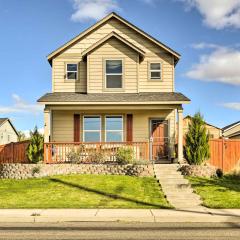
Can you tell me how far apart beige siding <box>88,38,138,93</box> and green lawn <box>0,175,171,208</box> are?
683cm

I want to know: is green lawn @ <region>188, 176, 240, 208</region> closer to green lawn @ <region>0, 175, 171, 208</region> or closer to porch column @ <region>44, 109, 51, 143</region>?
green lawn @ <region>0, 175, 171, 208</region>

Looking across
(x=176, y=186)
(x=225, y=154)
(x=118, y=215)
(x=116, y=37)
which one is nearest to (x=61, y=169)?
(x=176, y=186)

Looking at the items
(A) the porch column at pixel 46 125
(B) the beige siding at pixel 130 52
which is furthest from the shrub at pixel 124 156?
(B) the beige siding at pixel 130 52

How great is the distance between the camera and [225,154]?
2503 centimetres

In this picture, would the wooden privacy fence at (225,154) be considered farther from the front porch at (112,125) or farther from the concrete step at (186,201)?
the concrete step at (186,201)

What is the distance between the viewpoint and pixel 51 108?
23500 millimetres

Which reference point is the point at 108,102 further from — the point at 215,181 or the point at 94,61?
the point at 215,181

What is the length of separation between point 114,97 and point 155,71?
3.50 metres

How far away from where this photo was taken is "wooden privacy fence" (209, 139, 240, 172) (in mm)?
24469

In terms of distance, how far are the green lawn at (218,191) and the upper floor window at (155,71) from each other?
7550 mm

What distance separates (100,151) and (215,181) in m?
6.17

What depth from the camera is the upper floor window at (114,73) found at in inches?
1002

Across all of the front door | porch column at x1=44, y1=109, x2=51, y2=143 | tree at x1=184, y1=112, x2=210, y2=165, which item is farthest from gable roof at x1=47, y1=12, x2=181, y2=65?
tree at x1=184, y1=112, x2=210, y2=165

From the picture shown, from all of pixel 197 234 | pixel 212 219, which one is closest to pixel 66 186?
pixel 212 219
